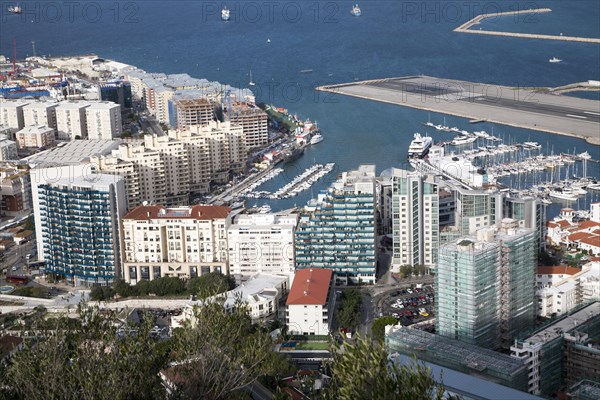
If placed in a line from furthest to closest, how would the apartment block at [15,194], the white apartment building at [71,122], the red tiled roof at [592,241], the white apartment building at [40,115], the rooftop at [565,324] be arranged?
1. the white apartment building at [40,115]
2. the white apartment building at [71,122]
3. the apartment block at [15,194]
4. the red tiled roof at [592,241]
5. the rooftop at [565,324]

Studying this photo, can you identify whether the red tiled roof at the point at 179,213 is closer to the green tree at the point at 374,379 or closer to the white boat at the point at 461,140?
the white boat at the point at 461,140

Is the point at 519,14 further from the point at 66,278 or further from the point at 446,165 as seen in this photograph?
the point at 66,278

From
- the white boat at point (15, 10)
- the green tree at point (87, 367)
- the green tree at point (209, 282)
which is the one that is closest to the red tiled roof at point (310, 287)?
the green tree at point (209, 282)

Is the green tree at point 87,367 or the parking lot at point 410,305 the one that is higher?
the green tree at point 87,367

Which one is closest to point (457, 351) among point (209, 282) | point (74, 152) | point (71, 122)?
point (209, 282)

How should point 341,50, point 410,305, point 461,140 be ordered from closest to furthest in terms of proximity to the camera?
point 410,305 < point 461,140 < point 341,50

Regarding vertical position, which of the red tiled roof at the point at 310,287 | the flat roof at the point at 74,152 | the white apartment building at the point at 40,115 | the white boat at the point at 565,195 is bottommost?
the white boat at the point at 565,195

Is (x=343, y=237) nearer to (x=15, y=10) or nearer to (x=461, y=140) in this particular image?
(x=461, y=140)
